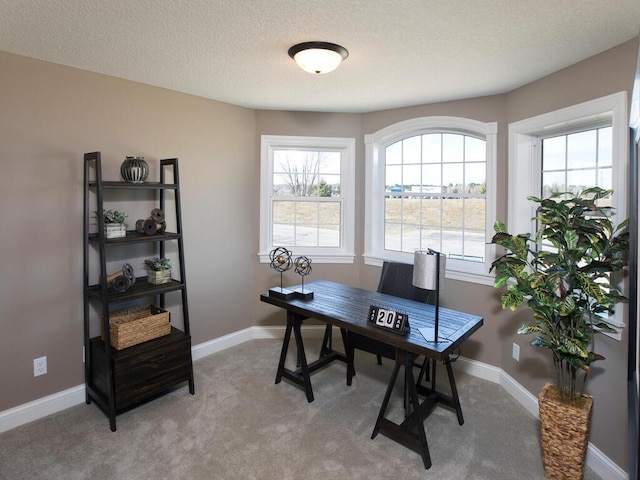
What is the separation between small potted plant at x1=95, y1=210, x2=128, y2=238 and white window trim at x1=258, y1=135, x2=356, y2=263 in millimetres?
1492

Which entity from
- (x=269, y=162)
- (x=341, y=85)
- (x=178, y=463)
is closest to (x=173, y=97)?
(x=269, y=162)

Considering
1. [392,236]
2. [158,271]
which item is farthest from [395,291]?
[158,271]

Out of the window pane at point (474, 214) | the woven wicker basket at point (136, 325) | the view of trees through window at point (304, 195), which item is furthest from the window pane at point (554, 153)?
the woven wicker basket at point (136, 325)

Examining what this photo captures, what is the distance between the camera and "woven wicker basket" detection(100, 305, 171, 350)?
2.68 meters

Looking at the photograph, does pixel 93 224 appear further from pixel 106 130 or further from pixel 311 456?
pixel 311 456

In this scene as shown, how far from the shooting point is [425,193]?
3.75 m

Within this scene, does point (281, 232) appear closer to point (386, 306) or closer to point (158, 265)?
point (158, 265)

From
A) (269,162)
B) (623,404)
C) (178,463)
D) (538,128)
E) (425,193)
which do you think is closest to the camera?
(623,404)

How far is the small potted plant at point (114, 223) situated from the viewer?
272cm

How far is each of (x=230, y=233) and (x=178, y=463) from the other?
6.95ft

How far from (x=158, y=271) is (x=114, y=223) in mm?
476

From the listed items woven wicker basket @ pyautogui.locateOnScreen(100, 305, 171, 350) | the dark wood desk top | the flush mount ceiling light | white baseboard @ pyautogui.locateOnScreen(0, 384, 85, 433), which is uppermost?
the flush mount ceiling light

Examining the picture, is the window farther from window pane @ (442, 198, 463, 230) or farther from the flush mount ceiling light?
the flush mount ceiling light

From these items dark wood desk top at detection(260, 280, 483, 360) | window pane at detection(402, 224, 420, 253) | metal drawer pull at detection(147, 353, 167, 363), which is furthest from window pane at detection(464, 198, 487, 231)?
metal drawer pull at detection(147, 353, 167, 363)
